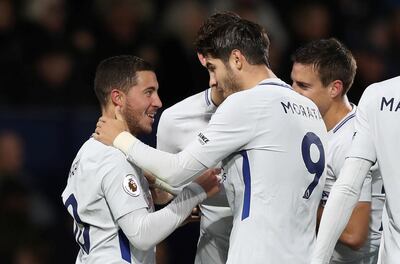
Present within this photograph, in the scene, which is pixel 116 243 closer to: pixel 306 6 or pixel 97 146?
pixel 97 146

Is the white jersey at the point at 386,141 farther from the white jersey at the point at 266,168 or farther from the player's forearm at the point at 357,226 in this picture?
the player's forearm at the point at 357,226

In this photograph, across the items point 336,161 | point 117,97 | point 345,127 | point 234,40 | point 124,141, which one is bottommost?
point 336,161

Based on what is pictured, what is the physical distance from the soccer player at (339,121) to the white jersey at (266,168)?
55cm

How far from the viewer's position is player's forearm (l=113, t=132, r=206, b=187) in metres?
4.60

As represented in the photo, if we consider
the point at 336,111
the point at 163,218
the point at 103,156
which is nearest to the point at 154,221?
the point at 163,218

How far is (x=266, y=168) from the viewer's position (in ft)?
14.9

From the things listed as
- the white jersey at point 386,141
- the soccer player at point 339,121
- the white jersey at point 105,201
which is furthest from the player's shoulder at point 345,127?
the white jersey at point 105,201

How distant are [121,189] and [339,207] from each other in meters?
1.00

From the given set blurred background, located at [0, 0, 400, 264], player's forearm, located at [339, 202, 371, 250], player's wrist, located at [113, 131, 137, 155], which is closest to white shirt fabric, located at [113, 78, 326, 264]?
player's wrist, located at [113, 131, 137, 155]

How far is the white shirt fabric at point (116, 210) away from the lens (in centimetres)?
473

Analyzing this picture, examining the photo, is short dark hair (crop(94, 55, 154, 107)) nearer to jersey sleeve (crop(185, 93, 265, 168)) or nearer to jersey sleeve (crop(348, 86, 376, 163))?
jersey sleeve (crop(185, 93, 265, 168))

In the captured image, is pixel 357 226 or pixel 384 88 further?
pixel 357 226

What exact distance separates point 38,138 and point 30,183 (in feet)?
1.23

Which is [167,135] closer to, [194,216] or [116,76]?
[194,216]
